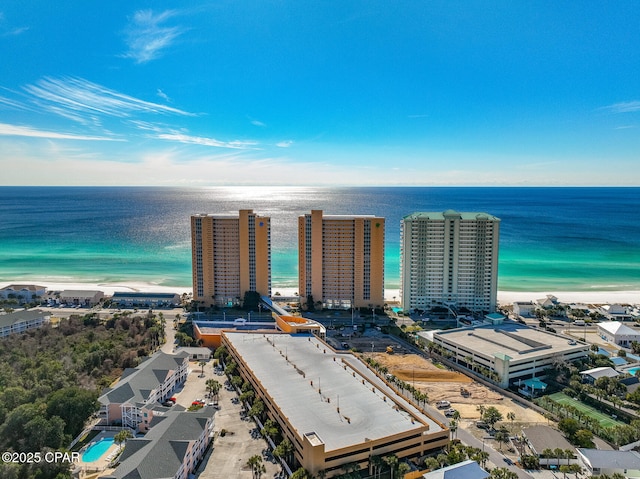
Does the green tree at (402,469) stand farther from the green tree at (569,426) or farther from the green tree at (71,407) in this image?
the green tree at (71,407)

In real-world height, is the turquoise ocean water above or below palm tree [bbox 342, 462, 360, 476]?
above

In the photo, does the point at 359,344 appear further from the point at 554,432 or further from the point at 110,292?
the point at 110,292

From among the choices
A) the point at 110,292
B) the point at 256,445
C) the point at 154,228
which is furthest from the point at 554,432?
the point at 154,228

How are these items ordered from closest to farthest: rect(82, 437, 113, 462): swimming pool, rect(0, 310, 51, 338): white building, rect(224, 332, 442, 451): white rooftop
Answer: rect(224, 332, 442, 451): white rooftop → rect(82, 437, 113, 462): swimming pool → rect(0, 310, 51, 338): white building

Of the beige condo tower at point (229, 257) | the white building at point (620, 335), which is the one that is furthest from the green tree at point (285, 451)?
the white building at point (620, 335)

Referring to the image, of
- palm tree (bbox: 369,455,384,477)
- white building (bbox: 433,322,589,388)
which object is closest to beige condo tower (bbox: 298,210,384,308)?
white building (bbox: 433,322,589,388)

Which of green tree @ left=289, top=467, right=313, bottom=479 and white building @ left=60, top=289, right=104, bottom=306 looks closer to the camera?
green tree @ left=289, top=467, right=313, bottom=479

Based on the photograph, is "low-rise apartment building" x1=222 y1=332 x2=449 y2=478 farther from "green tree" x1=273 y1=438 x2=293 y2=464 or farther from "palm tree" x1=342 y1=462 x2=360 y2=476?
"green tree" x1=273 y1=438 x2=293 y2=464
